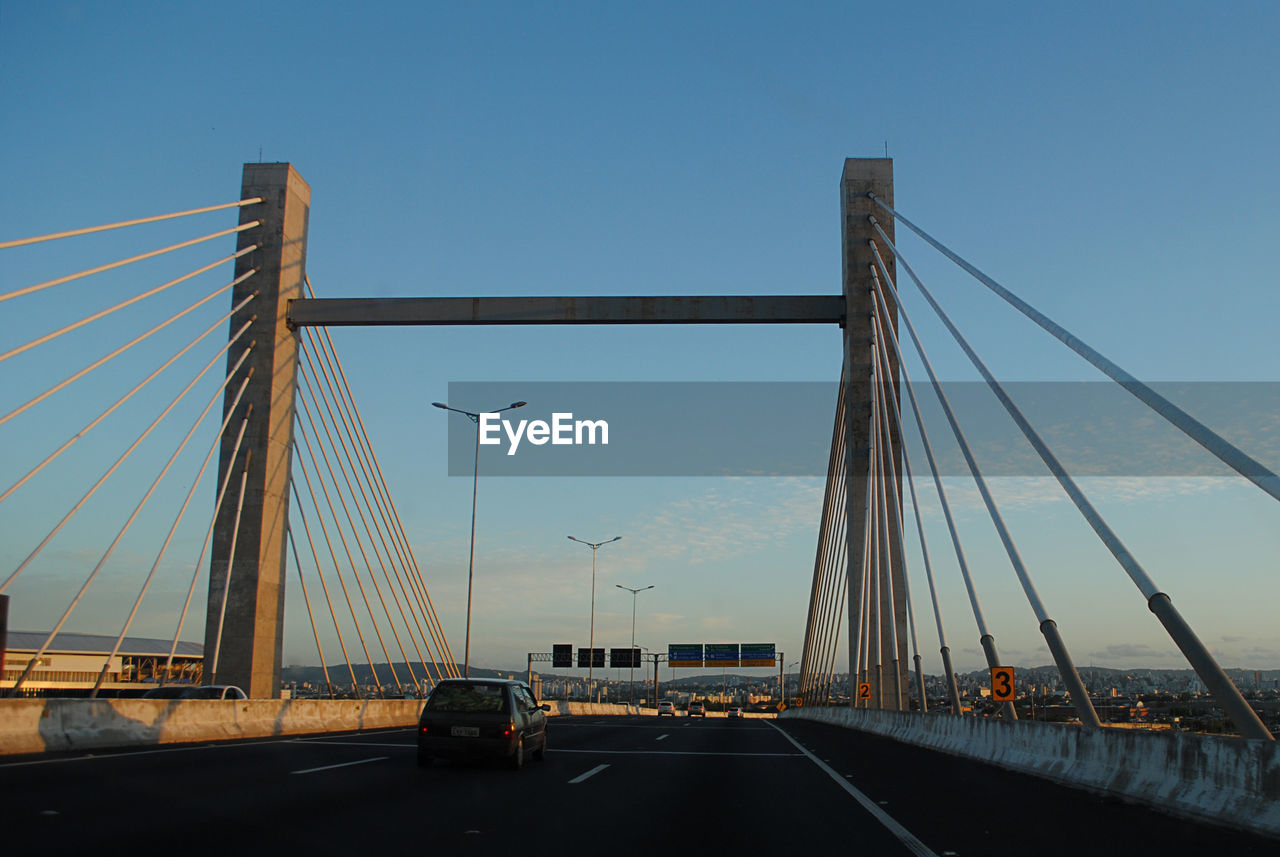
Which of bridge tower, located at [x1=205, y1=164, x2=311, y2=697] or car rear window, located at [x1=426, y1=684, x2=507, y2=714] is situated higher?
bridge tower, located at [x1=205, y1=164, x2=311, y2=697]

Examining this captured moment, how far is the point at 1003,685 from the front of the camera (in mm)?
17344

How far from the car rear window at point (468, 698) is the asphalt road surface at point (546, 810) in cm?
79

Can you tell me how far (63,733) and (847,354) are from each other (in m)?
19.6

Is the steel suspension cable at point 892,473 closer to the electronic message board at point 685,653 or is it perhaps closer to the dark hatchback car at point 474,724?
the dark hatchback car at point 474,724

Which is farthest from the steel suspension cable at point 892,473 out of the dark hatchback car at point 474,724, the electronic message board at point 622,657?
the electronic message board at point 622,657

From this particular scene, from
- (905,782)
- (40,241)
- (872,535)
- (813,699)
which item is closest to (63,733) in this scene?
(40,241)

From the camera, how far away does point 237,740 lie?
1909 centimetres

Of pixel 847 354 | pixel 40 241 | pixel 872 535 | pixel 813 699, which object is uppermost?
pixel 847 354

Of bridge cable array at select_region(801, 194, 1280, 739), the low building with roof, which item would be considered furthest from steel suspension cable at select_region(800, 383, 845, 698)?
the low building with roof

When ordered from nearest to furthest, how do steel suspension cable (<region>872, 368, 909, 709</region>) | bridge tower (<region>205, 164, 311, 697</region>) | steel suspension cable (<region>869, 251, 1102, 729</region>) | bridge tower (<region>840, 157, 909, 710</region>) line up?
steel suspension cable (<region>869, 251, 1102, 729</region>) < steel suspension cable (<region>872, 368, 909, 709</region>) < bridge tower (<region>205, 164, 311, 697</region>) < bridge tower (<region>840, 157, 909, 710</region>)

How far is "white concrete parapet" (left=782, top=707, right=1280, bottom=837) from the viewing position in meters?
8.59

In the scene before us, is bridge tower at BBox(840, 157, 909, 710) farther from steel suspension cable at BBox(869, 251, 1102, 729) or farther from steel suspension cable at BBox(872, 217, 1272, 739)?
steel suspension cable at BBox(872, 217, 1272, 739)

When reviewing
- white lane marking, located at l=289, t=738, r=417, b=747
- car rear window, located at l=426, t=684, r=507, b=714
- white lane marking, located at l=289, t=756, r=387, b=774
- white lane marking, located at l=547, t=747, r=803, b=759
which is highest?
car rear window, located at l=426, t=684, r=507, b=714

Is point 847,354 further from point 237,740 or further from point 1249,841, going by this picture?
point 1249,841
